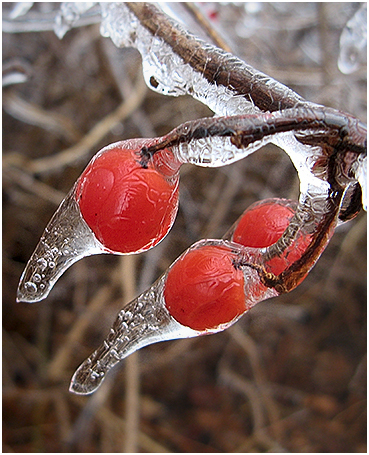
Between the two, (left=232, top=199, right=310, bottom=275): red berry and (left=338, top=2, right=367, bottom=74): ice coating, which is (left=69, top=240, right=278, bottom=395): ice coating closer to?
(left=232, top=199, right=310, bottom=275): red berry

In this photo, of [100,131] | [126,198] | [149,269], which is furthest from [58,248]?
[149,269]

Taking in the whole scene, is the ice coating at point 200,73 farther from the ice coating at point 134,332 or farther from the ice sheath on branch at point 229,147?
the ice coating at point 134,332

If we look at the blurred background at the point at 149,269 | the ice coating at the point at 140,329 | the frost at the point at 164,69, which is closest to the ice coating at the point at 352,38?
the blurred background at the point at 149,269

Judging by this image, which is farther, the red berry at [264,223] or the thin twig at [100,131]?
the thin twig at [100,131]

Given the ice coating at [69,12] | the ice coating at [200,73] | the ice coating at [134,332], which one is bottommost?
the ice coating at [134,332]

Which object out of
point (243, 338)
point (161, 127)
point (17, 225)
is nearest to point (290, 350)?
point (243, 338)

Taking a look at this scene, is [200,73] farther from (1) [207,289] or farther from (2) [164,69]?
(1) [207,289]

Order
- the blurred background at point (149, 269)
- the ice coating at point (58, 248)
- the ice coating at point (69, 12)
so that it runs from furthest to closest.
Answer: the blurred background at point (149, 269), the ice coating at point (69, 12), the ice coating at point (58, 248)
